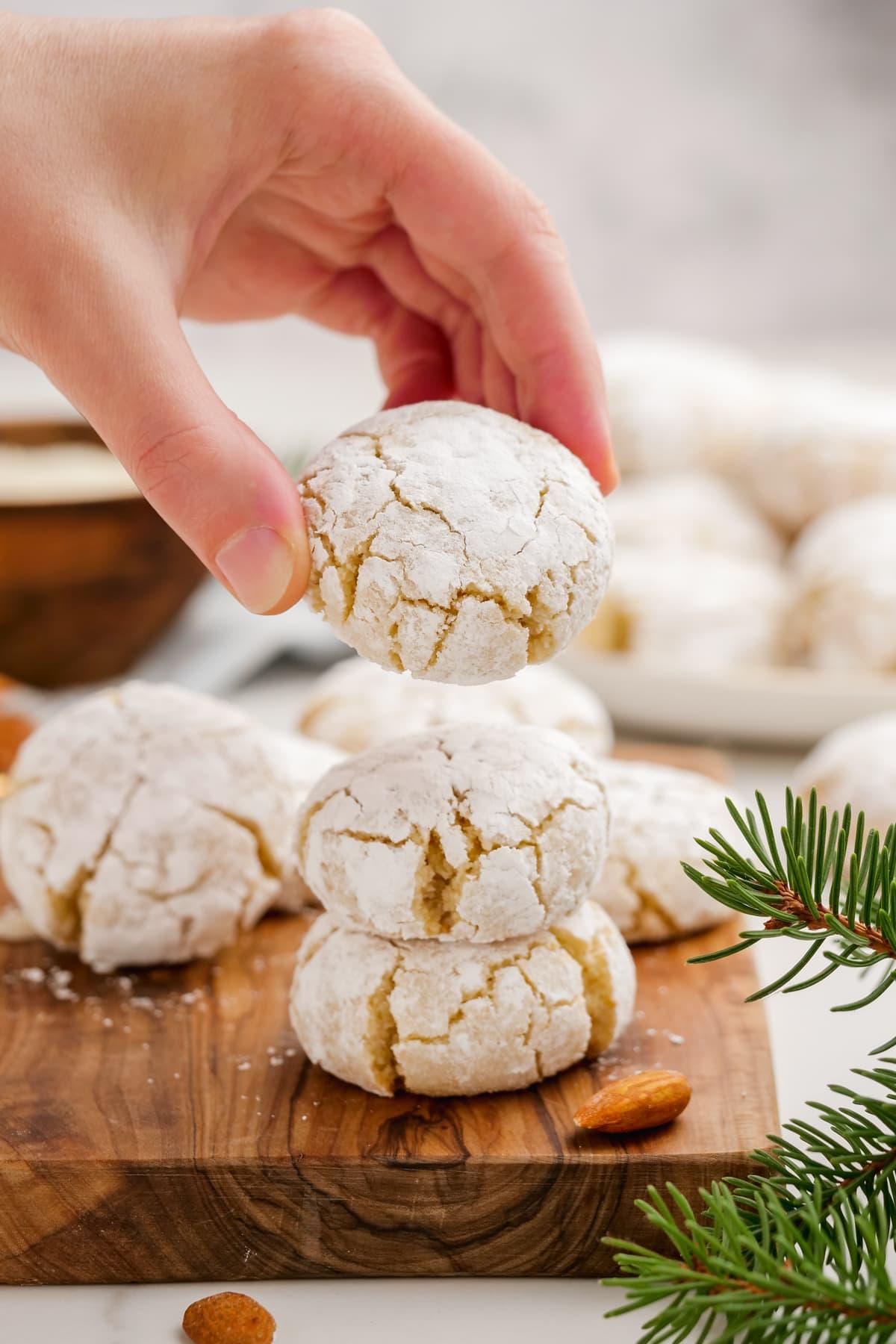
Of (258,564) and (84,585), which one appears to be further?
(84,585)

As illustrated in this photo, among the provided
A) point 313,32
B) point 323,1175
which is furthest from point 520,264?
point 323,1175

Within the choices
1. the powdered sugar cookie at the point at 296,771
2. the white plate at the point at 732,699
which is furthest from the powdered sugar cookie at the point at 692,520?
the powdered sugar cookie at the point at 296,771

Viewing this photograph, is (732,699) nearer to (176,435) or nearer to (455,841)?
(455,841)

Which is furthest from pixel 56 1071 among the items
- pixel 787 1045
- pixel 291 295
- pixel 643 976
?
pixel 291 295

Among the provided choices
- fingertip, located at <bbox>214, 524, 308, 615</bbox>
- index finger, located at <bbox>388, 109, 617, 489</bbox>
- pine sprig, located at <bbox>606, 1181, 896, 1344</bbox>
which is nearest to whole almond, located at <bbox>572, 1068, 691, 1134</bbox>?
pine sprig, located at <bbox>606, 1181, 896, 1344</bbox>

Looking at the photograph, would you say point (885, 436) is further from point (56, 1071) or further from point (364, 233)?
point (56, 1071)
